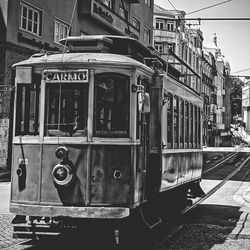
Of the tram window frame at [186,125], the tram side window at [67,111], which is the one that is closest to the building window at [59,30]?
the tram window frame at [186,125]

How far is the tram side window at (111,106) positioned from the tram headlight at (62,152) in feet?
1.69

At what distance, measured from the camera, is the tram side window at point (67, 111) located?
783cm

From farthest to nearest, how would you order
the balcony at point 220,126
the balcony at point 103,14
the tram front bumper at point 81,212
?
the balcony at point 220,126, the balcony at point 103,14, the tram front bumper at point 81,212

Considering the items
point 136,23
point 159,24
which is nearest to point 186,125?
point 136,23

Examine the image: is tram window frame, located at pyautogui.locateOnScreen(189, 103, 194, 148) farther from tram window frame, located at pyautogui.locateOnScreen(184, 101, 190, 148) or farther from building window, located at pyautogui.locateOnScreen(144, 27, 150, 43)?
building window, located at pyautogui.locateOnScreen(144, 27, 150, 43)

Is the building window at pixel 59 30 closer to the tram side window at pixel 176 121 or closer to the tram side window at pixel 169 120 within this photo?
the tram side window at pixel 176 121

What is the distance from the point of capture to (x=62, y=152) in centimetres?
766

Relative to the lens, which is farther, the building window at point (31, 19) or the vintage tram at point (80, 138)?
the building window at point (31, 19)

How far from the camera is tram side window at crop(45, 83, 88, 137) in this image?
7.83m

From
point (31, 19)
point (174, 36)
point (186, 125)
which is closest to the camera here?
→ point (186, 125)

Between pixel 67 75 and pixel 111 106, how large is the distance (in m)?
0.81

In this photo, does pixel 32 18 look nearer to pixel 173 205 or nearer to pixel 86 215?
pixel 173 205

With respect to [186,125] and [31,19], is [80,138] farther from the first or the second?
[31,19]

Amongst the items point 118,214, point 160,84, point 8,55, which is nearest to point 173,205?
point 160,84
